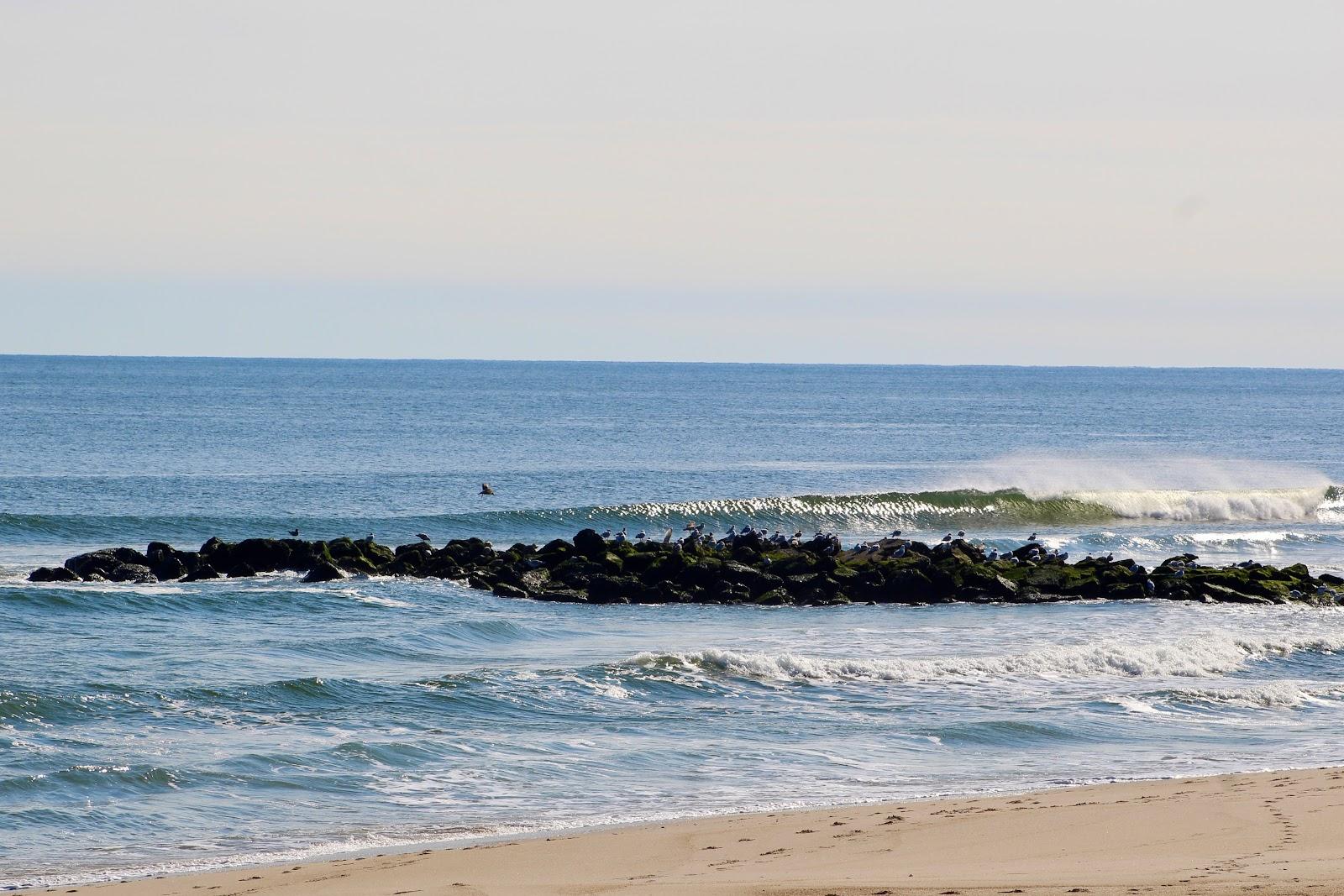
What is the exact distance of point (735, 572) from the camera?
2716cm

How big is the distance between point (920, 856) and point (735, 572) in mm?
16679

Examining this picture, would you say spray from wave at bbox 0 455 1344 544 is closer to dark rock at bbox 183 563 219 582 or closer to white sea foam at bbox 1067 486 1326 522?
white sea foam at bbox 1067 486 1326 522

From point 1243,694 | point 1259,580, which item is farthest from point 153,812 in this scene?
point 1259,580

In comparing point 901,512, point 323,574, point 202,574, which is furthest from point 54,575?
point 901,512

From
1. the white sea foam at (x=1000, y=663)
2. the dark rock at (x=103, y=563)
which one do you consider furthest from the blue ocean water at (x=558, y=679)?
the dark rock at (x=103, y=563)

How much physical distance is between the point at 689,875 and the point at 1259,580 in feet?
67.3

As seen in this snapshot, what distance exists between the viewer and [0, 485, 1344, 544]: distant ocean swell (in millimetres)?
37438

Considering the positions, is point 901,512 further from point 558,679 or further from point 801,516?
point 558,679

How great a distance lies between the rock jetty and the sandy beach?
14.0 m

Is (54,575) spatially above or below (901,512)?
below

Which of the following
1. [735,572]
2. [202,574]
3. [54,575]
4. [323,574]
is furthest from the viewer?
[202,574]

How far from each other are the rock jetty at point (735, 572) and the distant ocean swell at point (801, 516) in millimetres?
7754

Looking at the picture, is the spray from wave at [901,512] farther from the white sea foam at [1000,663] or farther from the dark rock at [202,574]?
the white sea foam at [1000,663]

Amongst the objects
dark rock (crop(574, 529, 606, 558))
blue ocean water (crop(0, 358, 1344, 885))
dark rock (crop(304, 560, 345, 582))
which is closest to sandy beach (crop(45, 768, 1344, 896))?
blue ocean water (crop(0, 358, 1344, 885))
